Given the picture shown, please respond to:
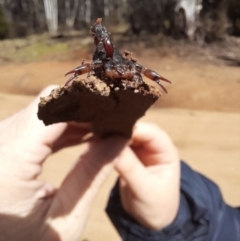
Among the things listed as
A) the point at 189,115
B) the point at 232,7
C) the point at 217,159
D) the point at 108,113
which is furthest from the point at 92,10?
the point at 108,113

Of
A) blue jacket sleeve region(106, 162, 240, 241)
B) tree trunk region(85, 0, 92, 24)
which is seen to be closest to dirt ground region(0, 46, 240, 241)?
blue jacket sleeve region(106, 162, 240, 241)

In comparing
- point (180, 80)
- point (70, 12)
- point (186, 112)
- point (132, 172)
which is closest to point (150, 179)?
point (132, 172)

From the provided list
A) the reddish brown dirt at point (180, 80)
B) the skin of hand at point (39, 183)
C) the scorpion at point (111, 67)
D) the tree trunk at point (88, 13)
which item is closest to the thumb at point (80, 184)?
the skin of hand at point (39, 183)

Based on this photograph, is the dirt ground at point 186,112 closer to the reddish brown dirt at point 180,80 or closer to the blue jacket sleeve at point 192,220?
the reddish brown dirt at point 180,80

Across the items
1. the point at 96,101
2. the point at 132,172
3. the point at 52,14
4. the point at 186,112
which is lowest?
the point at 52,14

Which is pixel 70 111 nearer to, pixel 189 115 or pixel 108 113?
pixel 108 113

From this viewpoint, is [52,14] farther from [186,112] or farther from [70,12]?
[186,112]
